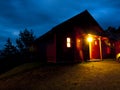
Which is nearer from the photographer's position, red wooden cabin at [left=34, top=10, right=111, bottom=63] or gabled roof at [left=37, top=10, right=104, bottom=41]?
red wooden cabin at [left=34, top=10, right=111, bottom=63]

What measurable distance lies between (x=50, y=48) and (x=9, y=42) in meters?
31.5

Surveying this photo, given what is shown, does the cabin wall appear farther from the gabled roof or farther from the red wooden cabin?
the red wooden cabin

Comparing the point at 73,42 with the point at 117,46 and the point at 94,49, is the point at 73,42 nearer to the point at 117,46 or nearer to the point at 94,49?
the point at 94,49

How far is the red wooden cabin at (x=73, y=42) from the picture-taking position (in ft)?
60.1

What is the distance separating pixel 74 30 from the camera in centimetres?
1889

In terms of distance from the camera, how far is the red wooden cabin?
1833 cm

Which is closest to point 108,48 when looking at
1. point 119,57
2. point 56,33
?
point 119,57

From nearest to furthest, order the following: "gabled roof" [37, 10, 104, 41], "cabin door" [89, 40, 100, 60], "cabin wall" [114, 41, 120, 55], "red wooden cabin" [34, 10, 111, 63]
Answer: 1. "red wooden cabin" [34, 10, 111, 63]
2. "gabled roof" [37, 10, 104, 41]
3. "cabin door" [89, 40, 100, 60]
4. "cabin wall" [114, 41, 120, 55]

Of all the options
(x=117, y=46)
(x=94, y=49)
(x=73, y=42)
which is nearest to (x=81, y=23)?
(x=73, y=42)

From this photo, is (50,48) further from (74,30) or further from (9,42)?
(9,42)

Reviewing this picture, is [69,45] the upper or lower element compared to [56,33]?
lower

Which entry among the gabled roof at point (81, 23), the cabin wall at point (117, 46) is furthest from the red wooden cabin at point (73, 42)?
the cabin wall at point (117, 46)

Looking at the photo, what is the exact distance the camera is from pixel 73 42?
1859 cm

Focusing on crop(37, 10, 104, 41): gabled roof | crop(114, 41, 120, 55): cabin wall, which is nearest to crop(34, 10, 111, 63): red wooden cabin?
crop(37, 10, 104, 41): gabled roof
